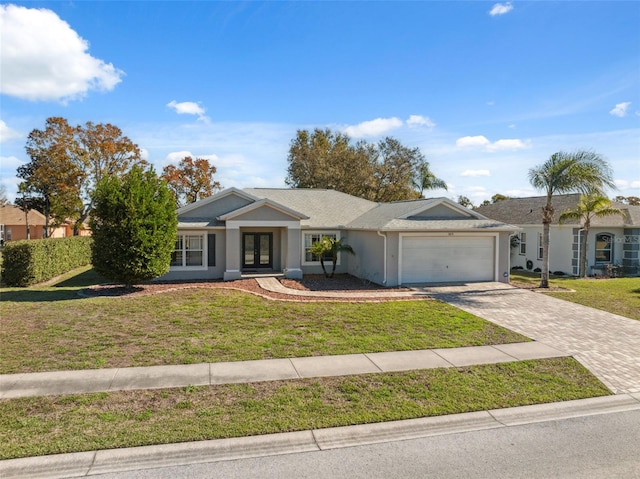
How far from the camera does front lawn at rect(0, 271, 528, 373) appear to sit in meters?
8.64

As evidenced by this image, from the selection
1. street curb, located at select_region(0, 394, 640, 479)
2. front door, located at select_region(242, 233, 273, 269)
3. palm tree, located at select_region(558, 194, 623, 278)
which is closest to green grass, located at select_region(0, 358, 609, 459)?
street curb, located at select_region(0, 394, 640, 479)

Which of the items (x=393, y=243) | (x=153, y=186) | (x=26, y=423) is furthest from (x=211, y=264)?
(x=26, y=423)

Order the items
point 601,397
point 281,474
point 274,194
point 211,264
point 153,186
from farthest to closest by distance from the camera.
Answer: point 274,194
point 211,264
point 153,186
point 601,397
point 281,474

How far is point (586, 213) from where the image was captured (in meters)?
22.8

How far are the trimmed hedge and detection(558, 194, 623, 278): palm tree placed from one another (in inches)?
922

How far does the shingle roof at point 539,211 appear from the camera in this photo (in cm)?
2411

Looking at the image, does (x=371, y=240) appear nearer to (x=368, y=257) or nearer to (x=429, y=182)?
(x=368, y=257)

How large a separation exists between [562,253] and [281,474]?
79.6 ft

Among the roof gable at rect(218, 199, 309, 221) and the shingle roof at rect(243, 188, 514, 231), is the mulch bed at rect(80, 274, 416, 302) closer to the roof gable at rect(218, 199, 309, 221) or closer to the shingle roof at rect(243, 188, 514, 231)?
the shingle roof at rect(243, 188, 514, 231)

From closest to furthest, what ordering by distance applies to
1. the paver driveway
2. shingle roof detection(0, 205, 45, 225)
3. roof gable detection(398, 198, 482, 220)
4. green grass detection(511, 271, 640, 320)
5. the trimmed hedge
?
the paver driveway → green grass detection(511, 271, 640, 320) → the trimmed hedge → roof gable detection(398, 198, 482, 220) → shingle roof detection(0, 205, 45, 225)

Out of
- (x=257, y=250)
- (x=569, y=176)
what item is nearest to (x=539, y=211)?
(x=569, y=176)

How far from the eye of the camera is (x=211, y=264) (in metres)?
19.6

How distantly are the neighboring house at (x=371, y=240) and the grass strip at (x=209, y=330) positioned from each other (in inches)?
168

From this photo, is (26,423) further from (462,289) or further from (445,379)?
(462,289)
